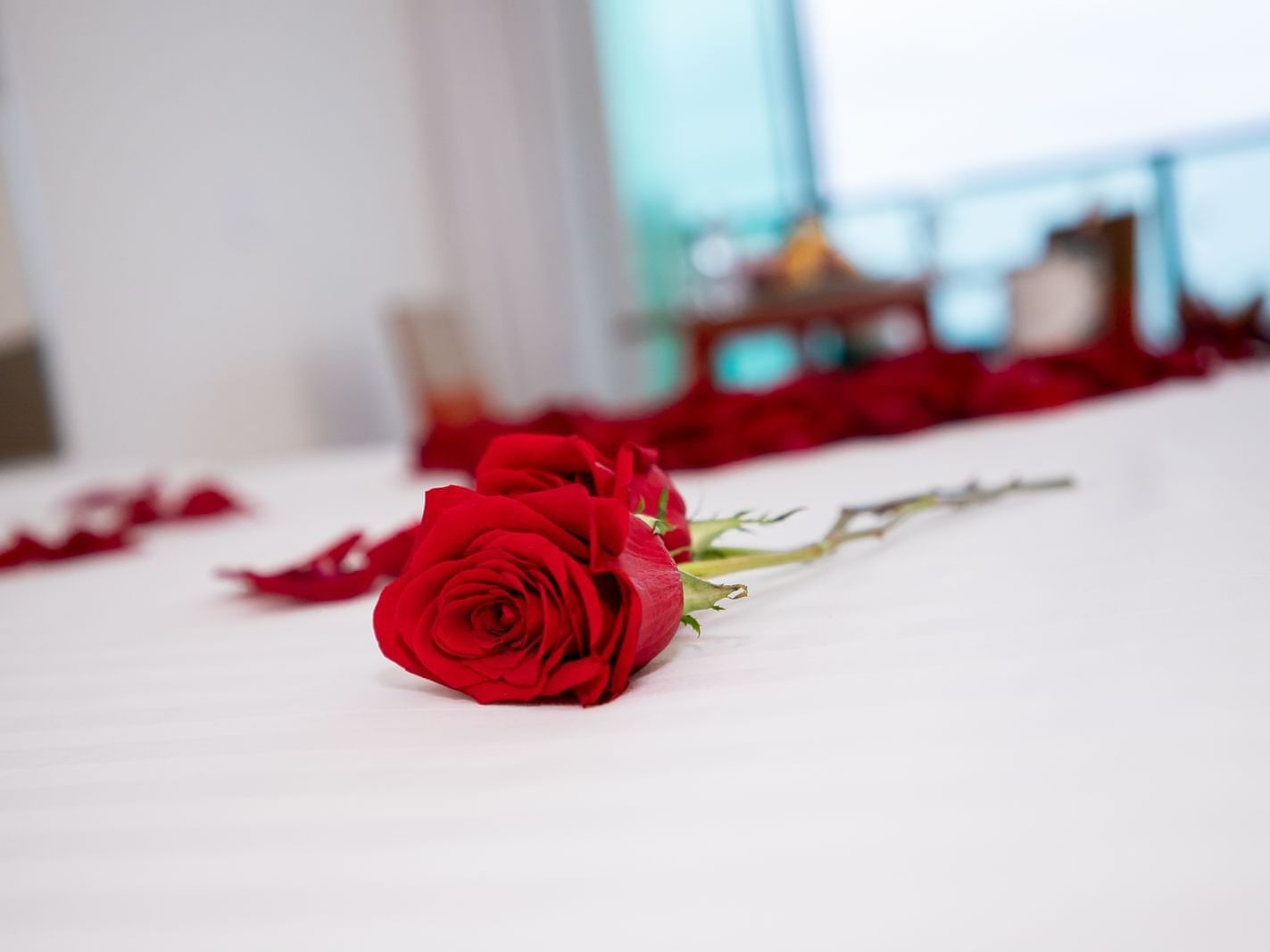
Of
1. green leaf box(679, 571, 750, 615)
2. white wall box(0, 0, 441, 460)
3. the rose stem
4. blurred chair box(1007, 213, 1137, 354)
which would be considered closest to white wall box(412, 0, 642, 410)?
white wall box(0, 0, 441, 460)

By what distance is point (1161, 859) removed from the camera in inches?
14.5

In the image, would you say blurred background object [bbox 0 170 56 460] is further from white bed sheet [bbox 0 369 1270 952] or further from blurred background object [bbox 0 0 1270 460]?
white bed sheet [bbox 0 369 1270 952]

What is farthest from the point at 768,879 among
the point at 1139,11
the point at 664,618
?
the point at 1139,11

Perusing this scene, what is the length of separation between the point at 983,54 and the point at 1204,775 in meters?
5.80

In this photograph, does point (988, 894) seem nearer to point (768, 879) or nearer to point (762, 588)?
point (768, 879)

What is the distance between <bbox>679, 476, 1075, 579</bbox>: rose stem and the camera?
0.67 meters

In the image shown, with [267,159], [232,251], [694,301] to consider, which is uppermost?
[267,159]

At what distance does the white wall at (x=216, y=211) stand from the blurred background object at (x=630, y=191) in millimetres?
14

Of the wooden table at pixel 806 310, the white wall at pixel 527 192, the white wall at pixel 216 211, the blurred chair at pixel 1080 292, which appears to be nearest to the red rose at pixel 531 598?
the white wall at pixel 216 211

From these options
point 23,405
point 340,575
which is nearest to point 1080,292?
point 23,405

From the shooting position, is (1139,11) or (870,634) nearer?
(870,634)

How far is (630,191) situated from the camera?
18.7ft

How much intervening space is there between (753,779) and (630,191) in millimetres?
5411

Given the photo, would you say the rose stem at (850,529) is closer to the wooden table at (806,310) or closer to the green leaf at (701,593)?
the green leaf at (701,593)
